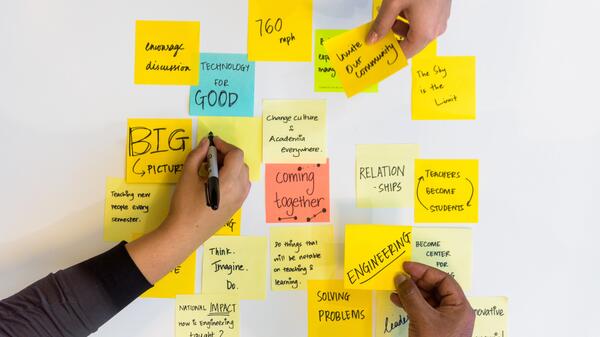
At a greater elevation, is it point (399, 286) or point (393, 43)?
point (393, 43)

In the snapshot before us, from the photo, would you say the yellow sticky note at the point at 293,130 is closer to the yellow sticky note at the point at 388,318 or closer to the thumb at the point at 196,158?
the thumb at the point at 196,158

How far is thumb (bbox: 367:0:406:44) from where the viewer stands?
674 mm

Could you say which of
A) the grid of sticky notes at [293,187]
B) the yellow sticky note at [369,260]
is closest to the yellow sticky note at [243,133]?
the grid of sticky notes at [293,187]

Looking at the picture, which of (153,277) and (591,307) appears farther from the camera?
(591,307)

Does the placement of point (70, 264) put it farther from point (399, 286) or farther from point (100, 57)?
point (399, 286)

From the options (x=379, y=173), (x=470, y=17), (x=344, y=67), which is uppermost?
(x=470, y=17)

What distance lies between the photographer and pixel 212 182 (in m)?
0.67

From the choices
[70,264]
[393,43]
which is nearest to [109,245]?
[70,264]

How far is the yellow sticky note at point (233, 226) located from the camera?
0.78m

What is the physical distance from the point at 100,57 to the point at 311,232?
0.49 metres

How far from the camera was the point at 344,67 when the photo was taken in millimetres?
733

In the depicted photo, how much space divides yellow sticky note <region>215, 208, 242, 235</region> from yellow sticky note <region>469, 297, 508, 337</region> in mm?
448

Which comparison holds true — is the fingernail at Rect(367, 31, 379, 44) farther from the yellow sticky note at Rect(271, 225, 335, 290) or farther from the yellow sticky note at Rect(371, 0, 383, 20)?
the yellow sticky note at Rect(271, 225, 335, 290)

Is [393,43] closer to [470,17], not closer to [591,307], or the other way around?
[470,17]
